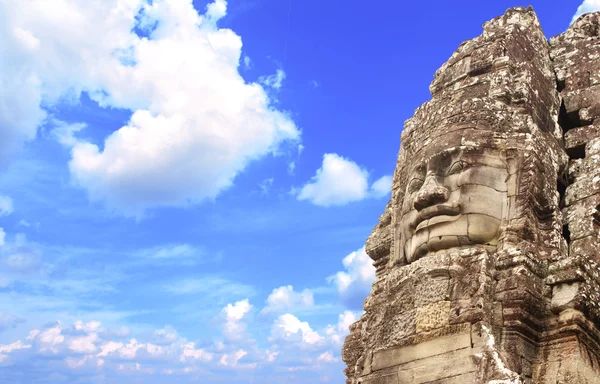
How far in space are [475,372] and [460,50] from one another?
235 inches

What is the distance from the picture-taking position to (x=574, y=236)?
32.5ft

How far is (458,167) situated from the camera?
992cm

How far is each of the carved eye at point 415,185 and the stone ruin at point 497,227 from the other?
2 cm

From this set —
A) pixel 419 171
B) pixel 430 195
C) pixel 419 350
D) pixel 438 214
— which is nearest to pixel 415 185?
pixel 419 171

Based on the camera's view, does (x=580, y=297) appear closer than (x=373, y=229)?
Yes

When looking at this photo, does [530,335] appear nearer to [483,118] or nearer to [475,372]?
[475,372]

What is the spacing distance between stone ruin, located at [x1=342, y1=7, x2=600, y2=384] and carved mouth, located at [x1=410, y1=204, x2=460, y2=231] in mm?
15

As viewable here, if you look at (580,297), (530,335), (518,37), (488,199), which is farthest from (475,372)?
(518,37)

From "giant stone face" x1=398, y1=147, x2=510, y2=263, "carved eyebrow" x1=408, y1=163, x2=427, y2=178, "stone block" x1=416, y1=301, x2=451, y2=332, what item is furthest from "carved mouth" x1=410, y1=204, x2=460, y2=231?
"stone block" x1=416, y1=301, x2=451, y2=332

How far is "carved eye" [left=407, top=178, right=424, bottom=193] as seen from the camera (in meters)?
10.4

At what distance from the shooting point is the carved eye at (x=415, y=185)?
10429 millimetres

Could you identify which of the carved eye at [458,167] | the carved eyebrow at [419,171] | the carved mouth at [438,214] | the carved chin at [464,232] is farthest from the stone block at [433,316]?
the carved eyebrow at [419,171]

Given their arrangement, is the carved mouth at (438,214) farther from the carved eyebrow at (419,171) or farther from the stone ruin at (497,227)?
the carved eyebrow at (419,171)

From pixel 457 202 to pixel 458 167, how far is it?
59 centimetres
